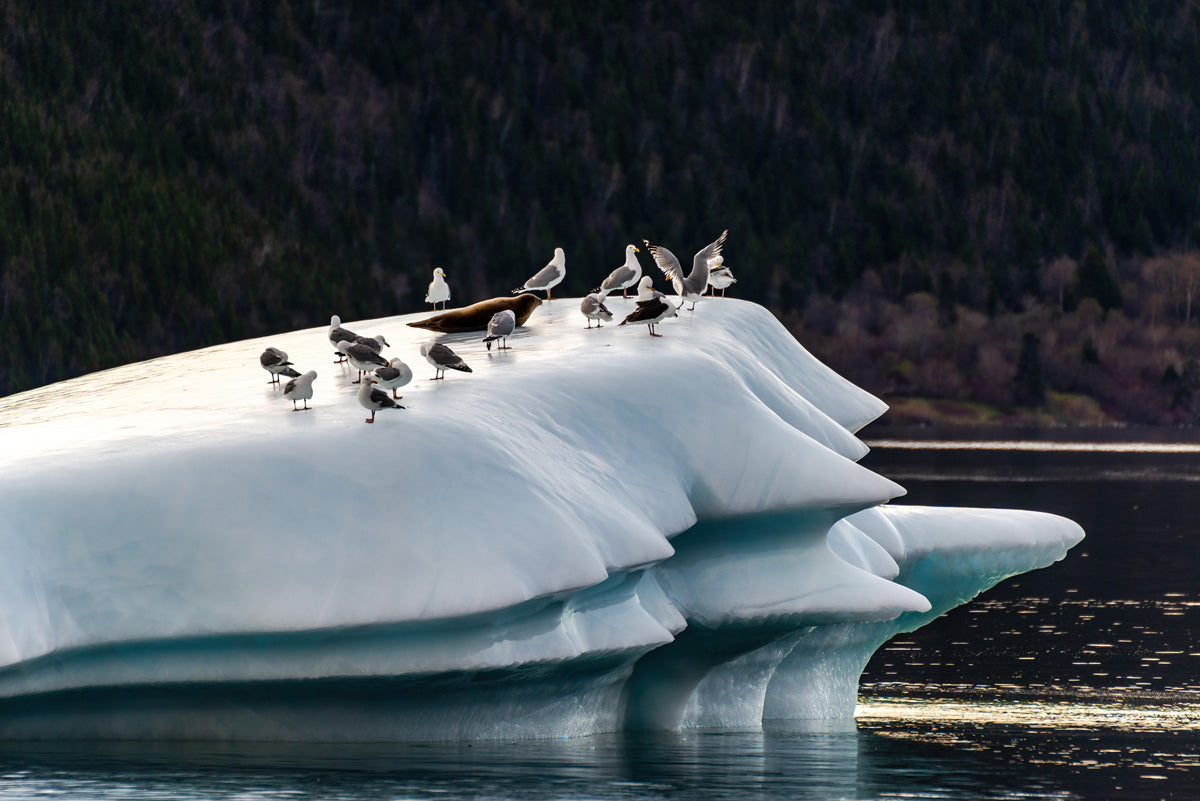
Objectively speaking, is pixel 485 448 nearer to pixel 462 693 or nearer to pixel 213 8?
pixel 462 693

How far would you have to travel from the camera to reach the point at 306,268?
181m

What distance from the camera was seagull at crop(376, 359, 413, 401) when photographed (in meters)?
16.3

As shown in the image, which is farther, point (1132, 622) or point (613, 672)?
point (1132, 622)

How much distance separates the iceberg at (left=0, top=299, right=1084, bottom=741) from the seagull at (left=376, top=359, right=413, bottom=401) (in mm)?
343

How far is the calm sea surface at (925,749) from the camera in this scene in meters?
14.4

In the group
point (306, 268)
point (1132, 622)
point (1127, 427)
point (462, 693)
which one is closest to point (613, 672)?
point (462, 693)

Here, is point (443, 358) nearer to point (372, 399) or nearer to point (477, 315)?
point (372, 399)

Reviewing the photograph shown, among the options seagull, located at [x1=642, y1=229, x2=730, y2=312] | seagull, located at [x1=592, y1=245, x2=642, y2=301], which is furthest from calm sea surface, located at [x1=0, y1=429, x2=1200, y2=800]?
seagull, located at [x1=592, y1=245, x2=642, y2=301]

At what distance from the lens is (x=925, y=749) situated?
2014cm

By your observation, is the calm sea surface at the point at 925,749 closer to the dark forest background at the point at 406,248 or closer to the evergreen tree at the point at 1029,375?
the dark forest background at the point at 406,248

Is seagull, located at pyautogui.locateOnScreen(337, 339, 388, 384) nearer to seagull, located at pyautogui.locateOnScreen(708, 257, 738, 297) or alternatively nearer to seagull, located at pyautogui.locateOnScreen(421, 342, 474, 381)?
seagull, located at pyautogui.locateOnScreen(421, 342, 474, 381)

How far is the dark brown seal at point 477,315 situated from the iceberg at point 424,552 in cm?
164

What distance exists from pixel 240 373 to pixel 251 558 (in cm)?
627

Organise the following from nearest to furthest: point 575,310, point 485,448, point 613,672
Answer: point 485,448
point 613,672
point 575,310
